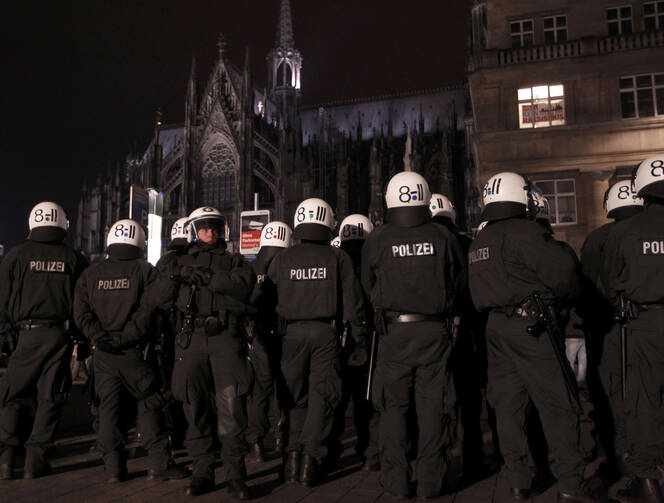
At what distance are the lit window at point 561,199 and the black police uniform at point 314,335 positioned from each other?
15.6 metres

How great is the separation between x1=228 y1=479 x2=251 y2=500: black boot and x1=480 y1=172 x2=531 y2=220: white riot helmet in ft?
9.85

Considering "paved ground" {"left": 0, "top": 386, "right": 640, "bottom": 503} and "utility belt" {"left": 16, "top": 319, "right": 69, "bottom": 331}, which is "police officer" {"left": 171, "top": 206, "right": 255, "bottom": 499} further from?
"utility belt" {"left": 16, "top": 319, "right": 69, "bottom": 331}

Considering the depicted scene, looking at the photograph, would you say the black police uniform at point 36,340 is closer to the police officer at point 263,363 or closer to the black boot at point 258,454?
the police officer at point 263,363

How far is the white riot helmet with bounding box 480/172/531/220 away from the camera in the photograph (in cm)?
465

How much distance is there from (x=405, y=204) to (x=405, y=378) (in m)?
1.51

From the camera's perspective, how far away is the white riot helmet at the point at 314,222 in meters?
5.43

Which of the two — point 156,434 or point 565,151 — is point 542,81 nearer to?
point 565,151

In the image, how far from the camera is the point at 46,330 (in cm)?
559

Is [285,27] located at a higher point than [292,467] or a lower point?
higher

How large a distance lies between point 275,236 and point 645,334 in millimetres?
4922

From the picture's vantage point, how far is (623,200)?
579 centimetres

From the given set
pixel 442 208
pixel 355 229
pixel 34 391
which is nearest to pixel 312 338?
pixel 355 229

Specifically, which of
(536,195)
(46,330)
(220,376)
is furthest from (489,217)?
(46,330)

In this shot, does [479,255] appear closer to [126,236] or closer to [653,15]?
[126,236]
